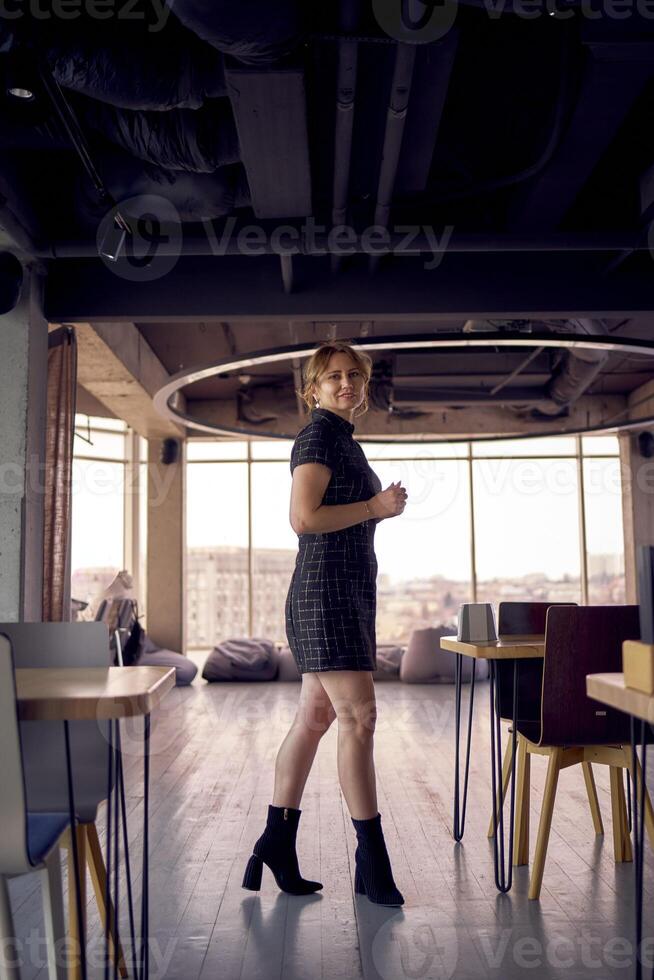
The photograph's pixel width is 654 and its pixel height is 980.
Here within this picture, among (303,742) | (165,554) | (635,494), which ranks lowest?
(303,742)

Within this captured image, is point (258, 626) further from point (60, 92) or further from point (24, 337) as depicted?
point (60, 92)

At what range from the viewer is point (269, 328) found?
892cm

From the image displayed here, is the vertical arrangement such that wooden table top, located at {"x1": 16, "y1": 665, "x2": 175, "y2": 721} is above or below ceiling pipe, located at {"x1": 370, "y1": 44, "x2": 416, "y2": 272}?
below

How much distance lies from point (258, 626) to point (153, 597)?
1.93m

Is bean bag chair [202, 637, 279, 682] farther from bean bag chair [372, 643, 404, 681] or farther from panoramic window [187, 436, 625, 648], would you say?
panoramic window [187, 436, 625, 648]

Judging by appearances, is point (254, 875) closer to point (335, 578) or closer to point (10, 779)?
point (335, 578)

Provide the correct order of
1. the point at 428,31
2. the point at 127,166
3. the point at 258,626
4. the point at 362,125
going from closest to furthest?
the point at 428,31, the point at 362,125, the point at 127,166, the point at 258,626

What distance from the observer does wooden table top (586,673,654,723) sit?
134 cm

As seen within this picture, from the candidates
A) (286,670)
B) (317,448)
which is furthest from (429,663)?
(317,448)

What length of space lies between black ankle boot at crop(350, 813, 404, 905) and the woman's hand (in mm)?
885

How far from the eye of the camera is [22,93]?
2.84m

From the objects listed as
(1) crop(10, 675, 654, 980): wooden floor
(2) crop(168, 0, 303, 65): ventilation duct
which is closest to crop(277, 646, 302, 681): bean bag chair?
(1) crop(10, 675, 654, 980): wooden floor

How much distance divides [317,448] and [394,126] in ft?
4.59

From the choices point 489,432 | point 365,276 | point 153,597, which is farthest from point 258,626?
point 365,276
